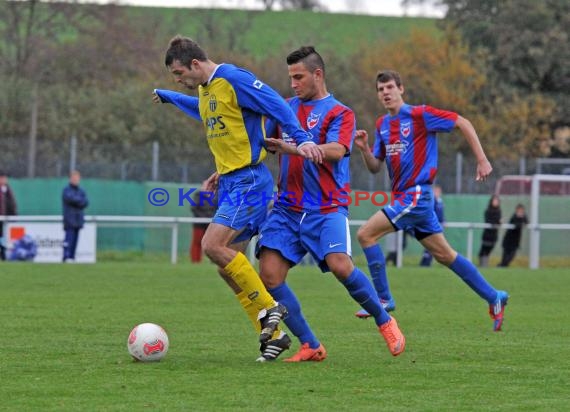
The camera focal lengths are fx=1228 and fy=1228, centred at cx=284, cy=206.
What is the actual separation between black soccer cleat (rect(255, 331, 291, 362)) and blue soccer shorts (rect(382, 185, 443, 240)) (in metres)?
3.15

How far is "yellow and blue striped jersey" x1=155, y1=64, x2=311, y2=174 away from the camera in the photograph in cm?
761

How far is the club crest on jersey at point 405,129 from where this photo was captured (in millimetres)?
10852

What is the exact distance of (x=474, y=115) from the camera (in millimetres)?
41781

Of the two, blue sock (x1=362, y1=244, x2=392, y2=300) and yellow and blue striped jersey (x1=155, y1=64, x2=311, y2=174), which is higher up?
yellow and blue striped jersey (x1=155, y1=64, x2=311, y2=174)

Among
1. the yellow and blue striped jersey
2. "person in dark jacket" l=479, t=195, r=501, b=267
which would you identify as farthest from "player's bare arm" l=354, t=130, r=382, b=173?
"person in dark jacket" l=479, t=195, r=501, b=267

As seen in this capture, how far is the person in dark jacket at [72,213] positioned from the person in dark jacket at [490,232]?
8.50m

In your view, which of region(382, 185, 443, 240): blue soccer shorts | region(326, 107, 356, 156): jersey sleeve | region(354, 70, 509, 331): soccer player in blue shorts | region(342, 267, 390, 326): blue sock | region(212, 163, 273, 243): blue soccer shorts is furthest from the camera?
region(382, 185, 443, 240): blue soccer shorts

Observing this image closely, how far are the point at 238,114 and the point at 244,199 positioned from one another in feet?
1.76

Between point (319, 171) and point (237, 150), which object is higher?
point (237, 150)

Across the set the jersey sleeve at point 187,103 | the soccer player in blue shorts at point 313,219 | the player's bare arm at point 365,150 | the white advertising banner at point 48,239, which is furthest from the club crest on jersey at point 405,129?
the white advertising banner at point 48,239

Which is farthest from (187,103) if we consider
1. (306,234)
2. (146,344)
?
(146,344)

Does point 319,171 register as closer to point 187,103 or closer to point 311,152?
point 311,152

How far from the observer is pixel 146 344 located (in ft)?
24.8

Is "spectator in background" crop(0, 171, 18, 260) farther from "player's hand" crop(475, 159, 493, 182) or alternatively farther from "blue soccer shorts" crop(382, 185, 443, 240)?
"player's hand" crop(475, 159, 493, 182)
